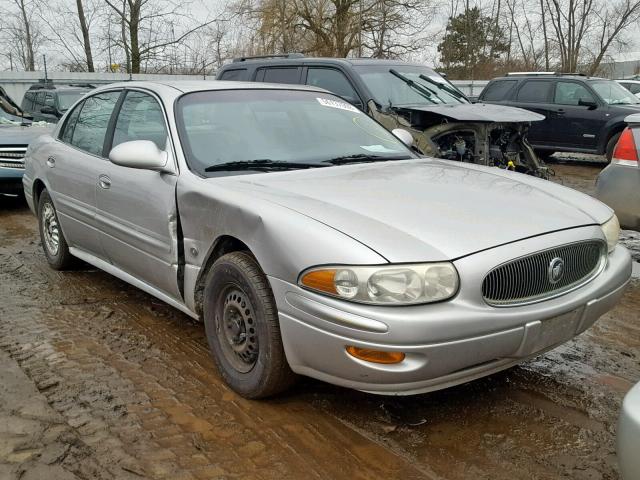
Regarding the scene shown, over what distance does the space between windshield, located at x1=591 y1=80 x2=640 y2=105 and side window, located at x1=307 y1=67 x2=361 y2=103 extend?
6.49 meters

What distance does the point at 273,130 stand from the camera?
3867mm

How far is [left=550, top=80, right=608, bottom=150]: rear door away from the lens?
12.0 metres

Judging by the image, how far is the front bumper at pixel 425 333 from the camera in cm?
245

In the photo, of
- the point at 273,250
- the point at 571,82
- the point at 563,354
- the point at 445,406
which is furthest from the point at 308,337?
the point at 571,82

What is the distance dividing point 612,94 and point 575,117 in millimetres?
923

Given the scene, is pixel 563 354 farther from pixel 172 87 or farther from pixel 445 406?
pixel 172 87

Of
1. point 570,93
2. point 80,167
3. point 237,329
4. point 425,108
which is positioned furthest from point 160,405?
point 570,93

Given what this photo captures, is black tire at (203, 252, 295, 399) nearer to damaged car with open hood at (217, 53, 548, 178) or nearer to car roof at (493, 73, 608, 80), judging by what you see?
damaged car with open hood at (217, 53, 548, 178)

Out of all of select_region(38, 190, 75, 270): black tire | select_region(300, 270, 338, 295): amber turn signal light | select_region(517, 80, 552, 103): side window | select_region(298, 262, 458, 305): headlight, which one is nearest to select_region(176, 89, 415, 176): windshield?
select_region(300, 270, 338, 295): amber turn signal light

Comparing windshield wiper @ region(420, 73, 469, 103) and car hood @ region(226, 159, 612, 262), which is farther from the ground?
windshield wiper @ region(420, 73, 469, 103)

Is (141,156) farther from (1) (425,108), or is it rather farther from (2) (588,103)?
(2) (588,103)

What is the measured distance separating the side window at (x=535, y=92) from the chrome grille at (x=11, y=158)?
9.47 m

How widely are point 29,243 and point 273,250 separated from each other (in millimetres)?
4593

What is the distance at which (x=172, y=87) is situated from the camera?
4.05m
